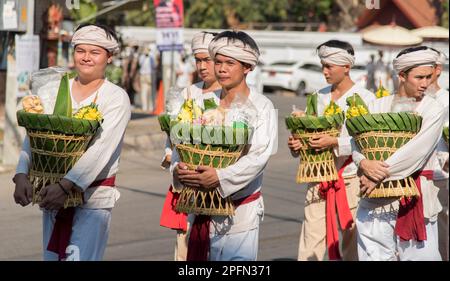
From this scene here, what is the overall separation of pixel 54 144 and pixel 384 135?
2.26 metres

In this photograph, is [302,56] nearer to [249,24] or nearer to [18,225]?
[249,24]

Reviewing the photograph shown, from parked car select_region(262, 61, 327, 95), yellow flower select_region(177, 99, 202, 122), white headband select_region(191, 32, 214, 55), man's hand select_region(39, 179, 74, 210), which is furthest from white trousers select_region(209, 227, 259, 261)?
parked car select_region(262, 61, 327, 95)

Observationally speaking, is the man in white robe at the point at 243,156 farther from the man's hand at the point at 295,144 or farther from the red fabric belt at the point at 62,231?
the man's hand at the point at 295,144

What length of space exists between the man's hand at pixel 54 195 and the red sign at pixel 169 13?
16245 millimetres

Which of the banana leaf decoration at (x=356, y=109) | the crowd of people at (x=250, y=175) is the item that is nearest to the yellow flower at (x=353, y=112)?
the banana leaf decoration at (x=356, y=109)

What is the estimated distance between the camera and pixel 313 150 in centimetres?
865

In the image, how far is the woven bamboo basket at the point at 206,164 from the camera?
6.24 meters

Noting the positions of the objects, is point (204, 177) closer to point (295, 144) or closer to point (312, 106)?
point (295, 144)

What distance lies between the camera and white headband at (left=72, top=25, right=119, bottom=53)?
6418 millimetres

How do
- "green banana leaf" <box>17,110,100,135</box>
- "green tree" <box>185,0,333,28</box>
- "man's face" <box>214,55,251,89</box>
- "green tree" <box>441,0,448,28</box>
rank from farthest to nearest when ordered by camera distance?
"green tree" <box>185,0,333,28</box>, "green tree" <box>441,0,448,28</box>, "man's face" <box>214,55,251,89</box>, "green banana leaf" <box>17,110,100,135</box>

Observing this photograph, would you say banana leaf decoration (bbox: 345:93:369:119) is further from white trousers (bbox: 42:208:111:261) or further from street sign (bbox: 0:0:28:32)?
Answer: street sign (bbox: 0:0:28:32)

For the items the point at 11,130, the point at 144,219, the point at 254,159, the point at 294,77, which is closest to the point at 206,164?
the point at 254,159

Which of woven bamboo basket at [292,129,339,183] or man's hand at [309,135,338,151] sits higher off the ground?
man's hand at [309,135,338,151]

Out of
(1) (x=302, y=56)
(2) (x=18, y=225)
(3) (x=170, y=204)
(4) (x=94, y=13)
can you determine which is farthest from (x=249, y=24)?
(3) (x=170, y=204)
